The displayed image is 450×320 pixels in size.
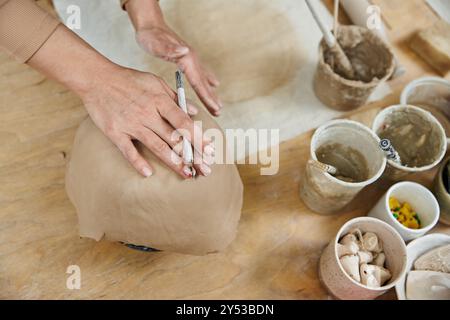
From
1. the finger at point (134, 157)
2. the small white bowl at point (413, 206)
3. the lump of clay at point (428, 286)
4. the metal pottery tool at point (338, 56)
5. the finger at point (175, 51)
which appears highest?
the finger at point (175, 51)

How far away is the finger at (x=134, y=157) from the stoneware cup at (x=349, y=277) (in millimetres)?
384

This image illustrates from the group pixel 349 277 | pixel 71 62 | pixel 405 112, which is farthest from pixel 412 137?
A: pixel 71 62

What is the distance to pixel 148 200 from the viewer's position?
79cm

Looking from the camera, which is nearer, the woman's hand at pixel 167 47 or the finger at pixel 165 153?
the finger at pixel 165 153

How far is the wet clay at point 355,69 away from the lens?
3.45 ft

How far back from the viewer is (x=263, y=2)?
1294 millimetres

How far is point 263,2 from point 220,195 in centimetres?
71

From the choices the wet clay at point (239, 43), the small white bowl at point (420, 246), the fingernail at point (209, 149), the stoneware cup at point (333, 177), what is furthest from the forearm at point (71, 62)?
the small white bowl at point (420, 246)

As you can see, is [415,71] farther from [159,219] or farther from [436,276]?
[159,219]

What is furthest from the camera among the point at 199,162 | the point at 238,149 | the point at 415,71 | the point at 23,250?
the point at 415,71

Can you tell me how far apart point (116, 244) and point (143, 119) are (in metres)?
0.32

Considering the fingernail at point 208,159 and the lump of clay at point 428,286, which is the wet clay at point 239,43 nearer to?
the fingernail at point 208,159

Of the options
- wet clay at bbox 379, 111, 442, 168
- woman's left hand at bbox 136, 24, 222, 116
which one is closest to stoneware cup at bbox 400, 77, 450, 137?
wet clay at bbox 379, 111, 442, 168
